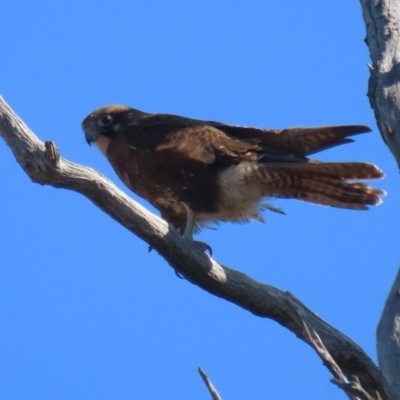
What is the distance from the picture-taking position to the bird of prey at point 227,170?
555cm

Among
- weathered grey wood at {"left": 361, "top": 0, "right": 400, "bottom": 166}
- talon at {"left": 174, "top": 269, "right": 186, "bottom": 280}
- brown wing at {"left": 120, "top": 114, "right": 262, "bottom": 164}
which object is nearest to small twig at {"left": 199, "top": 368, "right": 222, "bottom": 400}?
talon at {"left": 174, "top": 269, "right": 186, "bottom": 280}

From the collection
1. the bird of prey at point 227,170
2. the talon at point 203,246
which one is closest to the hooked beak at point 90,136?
the bird of prey at point 227,170

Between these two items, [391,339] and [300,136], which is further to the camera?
[300,136]

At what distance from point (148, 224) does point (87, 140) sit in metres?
2.40

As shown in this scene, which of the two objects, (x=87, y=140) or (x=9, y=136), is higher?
(x=87, y=140)

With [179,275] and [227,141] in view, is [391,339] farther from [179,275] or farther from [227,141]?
[227,141]

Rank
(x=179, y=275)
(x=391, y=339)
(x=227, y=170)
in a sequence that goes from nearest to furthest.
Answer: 1. (x=391, y=339)
2. (x=179, y=275)
3. (x=227, y=170)

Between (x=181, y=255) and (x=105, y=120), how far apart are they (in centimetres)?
230

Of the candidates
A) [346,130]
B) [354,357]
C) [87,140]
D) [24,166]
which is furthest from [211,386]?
[87,140]

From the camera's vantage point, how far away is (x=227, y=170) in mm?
5793

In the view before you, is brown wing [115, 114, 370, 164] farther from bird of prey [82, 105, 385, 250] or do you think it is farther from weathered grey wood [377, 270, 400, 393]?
weathered grey wood [377, 270, 400, 393]

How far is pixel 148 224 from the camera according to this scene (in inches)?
176

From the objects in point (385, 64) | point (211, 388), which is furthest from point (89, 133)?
point (211, 388)

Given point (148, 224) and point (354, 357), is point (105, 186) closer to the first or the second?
point (148, 224)
